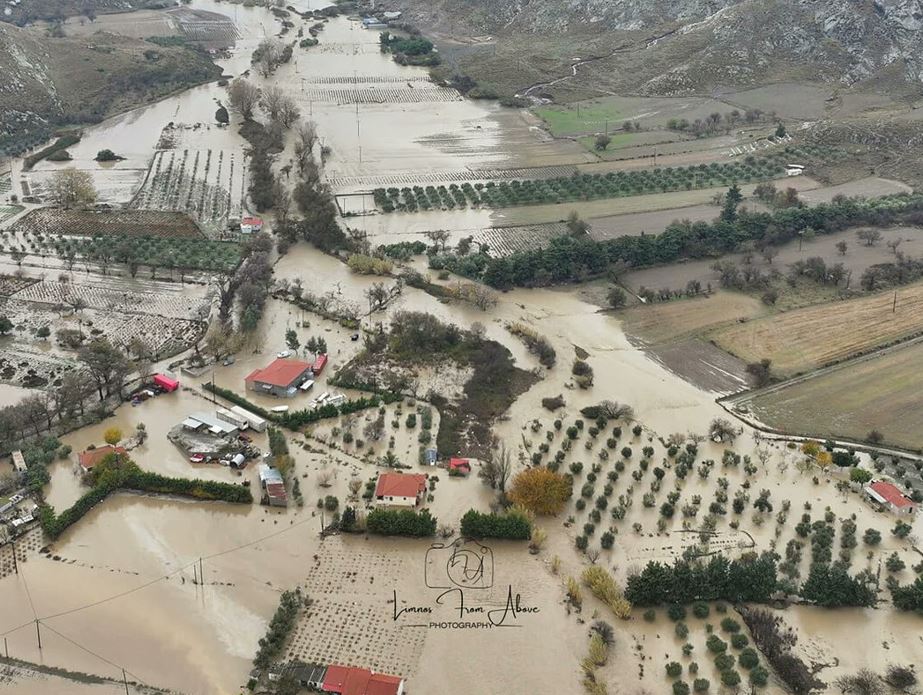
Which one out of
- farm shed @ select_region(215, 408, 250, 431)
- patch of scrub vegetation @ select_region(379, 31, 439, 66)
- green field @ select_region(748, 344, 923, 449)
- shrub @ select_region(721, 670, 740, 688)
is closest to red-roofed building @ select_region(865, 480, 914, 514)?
green field @ select_region(748, 344, 923, 449)

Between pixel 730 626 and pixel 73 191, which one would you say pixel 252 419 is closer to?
pixel 730 626

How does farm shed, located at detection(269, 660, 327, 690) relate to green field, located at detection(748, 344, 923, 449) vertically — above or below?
below

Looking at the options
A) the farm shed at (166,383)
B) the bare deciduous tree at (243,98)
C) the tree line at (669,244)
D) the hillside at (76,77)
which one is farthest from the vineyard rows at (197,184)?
the farm shed at (166,383)

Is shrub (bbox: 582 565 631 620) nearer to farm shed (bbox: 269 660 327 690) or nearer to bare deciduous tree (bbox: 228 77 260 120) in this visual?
farm shed (bbox: 269 660 327 690)

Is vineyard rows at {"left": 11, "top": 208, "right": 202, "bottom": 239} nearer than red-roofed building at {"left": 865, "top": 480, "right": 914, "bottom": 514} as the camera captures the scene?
No

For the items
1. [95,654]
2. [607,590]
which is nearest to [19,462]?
[95,654]

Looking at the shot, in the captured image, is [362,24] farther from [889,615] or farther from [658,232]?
[889,615]

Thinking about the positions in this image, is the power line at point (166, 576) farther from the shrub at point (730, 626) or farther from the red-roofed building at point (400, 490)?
the shrub at point (730, 626)
